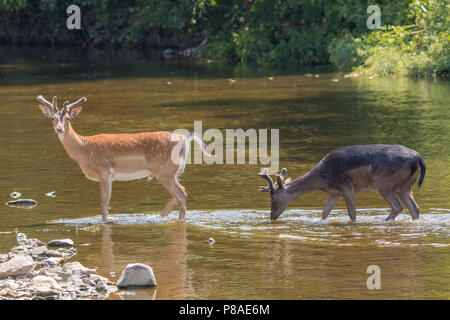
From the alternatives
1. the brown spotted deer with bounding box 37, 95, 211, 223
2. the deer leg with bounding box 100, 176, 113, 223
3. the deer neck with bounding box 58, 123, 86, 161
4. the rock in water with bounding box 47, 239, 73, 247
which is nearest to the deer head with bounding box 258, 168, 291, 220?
the brown spotted deer with bounding box 37, 95, 211, 223

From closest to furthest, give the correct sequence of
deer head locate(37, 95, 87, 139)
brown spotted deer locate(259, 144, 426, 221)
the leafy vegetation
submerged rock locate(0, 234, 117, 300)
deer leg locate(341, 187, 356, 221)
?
1. submerged rock locate(0, 234, 117, 300)
2. brown spotted deer locate(259, 144, 426, 221)
3. deer leg locate(341, 187, 356, 221)
4. deer head locate(37, 95, 87, 139)
5. the leafy vegetation

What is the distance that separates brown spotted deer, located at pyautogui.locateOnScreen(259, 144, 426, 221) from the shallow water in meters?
0.21

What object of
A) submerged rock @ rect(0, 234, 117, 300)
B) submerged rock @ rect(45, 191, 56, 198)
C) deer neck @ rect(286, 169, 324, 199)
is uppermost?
deer neck @ rect(286, 169, 324, 199)

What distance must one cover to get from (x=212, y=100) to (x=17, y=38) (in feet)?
99.7

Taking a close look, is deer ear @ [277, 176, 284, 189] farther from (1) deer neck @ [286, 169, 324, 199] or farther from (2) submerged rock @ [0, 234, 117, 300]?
(2) submerged rock @ [0, 234, 117, 300]

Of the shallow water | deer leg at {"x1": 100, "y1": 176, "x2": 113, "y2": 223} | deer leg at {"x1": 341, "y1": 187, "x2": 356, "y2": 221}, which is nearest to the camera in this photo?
the shallow water

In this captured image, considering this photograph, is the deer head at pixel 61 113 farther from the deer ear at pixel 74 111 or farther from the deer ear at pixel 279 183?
the deer ear at pixel 279 183

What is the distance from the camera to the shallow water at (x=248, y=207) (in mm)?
9289

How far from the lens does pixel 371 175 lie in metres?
11.9

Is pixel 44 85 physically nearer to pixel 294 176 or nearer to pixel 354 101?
pixel 354 101

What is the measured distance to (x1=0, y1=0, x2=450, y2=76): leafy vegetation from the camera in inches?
1195

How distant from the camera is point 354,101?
935 inches
